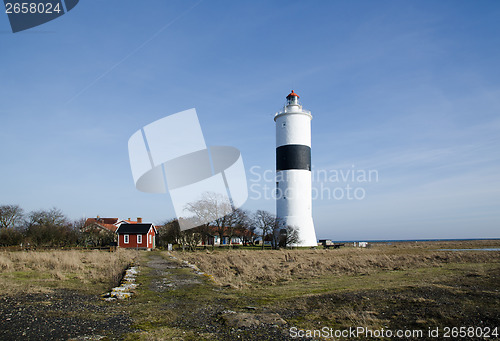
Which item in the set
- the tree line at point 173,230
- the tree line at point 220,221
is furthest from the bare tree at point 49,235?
the tree line at point 220,221

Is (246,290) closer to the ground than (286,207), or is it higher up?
closer to the ground

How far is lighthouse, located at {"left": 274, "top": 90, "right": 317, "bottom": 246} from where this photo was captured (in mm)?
34688

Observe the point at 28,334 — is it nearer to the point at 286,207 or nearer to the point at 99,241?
the point at 286,207

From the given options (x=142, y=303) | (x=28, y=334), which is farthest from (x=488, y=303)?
(x=28, y=334)

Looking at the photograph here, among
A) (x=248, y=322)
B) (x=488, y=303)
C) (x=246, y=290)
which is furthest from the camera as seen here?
(x=246, y=290)

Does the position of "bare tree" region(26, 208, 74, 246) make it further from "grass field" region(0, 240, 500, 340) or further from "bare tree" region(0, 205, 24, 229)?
"grass field" region(0, 240, 500, 340)

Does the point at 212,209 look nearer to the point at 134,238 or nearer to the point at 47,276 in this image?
the point at 134,238

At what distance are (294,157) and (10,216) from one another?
42093mm

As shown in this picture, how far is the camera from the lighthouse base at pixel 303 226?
34875mm

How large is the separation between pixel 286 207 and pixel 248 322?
29.1m

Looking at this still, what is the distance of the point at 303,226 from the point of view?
35.0 meters

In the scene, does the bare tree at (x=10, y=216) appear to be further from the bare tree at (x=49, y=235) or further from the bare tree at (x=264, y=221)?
the bare tree at (x=264, y=221)

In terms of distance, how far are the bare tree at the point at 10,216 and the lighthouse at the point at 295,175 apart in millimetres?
38274

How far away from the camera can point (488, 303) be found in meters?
7.91
